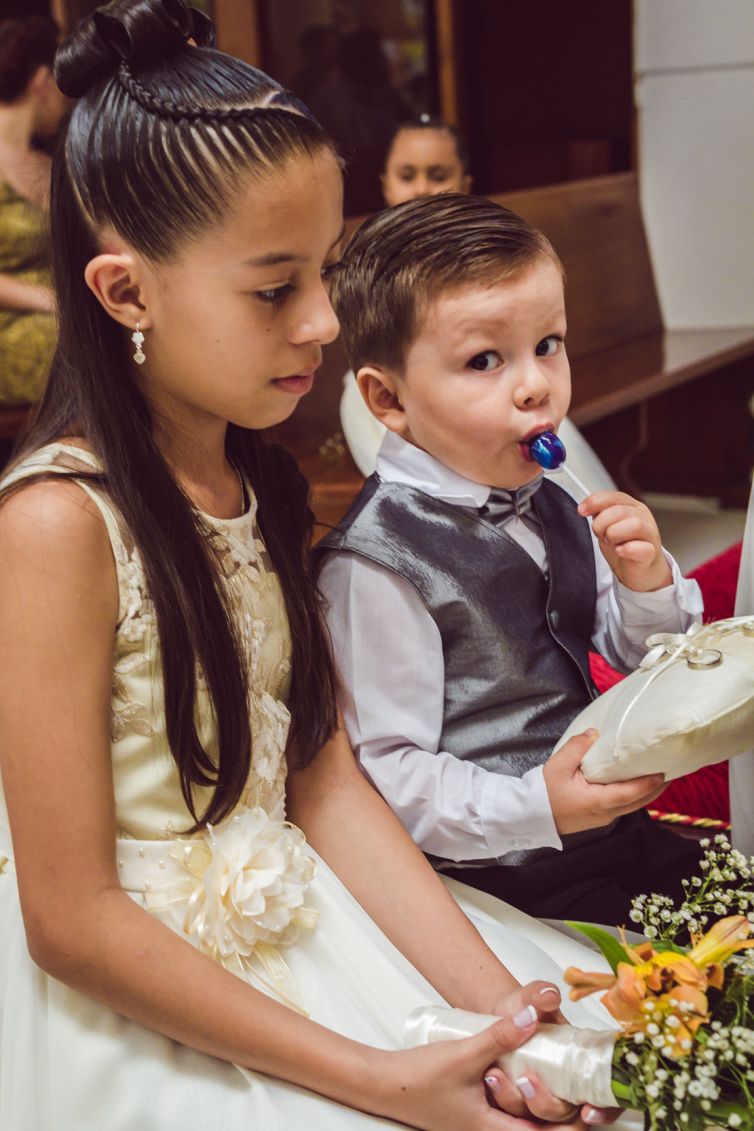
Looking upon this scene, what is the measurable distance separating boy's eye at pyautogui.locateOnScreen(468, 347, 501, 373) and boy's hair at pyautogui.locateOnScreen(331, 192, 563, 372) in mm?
64

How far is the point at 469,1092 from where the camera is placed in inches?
39.4

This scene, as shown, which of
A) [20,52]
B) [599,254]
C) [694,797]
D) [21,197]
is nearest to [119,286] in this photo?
[694,797]

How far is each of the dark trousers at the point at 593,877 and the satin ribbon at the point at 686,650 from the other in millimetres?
317

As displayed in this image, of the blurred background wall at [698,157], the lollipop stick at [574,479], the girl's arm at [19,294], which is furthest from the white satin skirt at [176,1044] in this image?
the blurred background wall at [698,157]

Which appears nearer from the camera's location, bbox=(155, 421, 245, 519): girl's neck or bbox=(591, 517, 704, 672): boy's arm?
bbox=(155, 421, 245, 519): girl's neck

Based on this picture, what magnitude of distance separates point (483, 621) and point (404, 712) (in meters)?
0.12

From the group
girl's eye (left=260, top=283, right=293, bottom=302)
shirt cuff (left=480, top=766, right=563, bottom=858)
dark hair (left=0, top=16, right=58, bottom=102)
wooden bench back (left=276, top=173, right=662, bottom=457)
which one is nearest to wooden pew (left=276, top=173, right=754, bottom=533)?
wooden bench back (left=276, top=173, right=662, bottom=457)

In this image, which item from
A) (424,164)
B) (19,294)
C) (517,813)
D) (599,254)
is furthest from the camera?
(599,254)

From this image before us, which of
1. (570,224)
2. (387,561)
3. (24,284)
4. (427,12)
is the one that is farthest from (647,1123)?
(427,12)

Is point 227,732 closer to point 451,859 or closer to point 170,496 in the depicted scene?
point 170,496

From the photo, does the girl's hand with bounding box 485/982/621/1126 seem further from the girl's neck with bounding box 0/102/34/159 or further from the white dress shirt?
the girl's neck with bounding box 0/102/34/159

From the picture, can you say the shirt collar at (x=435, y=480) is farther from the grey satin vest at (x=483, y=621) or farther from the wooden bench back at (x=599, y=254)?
the wooden bench back at (x=599, y=254)

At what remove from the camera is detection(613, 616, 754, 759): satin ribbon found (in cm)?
108

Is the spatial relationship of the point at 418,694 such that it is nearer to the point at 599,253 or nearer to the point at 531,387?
the point at 531,387
